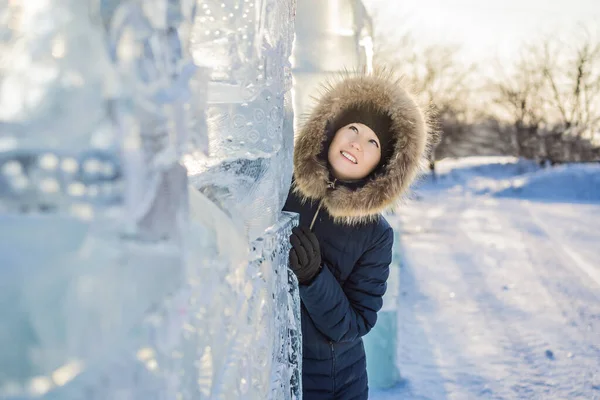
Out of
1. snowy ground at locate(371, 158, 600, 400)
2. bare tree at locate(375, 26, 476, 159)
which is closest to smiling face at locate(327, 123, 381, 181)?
snowy ground at locate(371, 158, 600, 400)

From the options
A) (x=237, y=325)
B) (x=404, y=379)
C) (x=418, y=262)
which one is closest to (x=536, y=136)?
(x=418, y=262)

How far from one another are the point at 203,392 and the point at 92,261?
240mm

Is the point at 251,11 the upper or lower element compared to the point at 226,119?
upper

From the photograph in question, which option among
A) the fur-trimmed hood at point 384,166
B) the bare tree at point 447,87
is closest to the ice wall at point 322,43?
the fur-trimmed hood at point 384,166

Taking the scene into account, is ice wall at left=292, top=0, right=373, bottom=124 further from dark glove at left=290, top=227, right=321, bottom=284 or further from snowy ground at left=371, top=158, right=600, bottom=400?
dark glove at left=290, top=227, right=321, bottom=284

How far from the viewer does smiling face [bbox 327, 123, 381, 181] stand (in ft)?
4.85

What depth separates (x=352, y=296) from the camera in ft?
4.88

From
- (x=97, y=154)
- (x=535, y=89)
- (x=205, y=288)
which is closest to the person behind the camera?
(x=97, y=154)

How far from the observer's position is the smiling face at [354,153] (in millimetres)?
1478

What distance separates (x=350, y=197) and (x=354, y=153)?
152 mm

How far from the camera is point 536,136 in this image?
17.0 meters

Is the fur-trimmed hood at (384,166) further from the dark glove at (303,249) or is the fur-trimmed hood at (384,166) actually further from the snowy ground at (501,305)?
the snowy ground at (501,305)

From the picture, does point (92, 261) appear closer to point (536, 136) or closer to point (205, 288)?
point (205, 288)

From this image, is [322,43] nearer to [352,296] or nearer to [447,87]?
[352,296]
